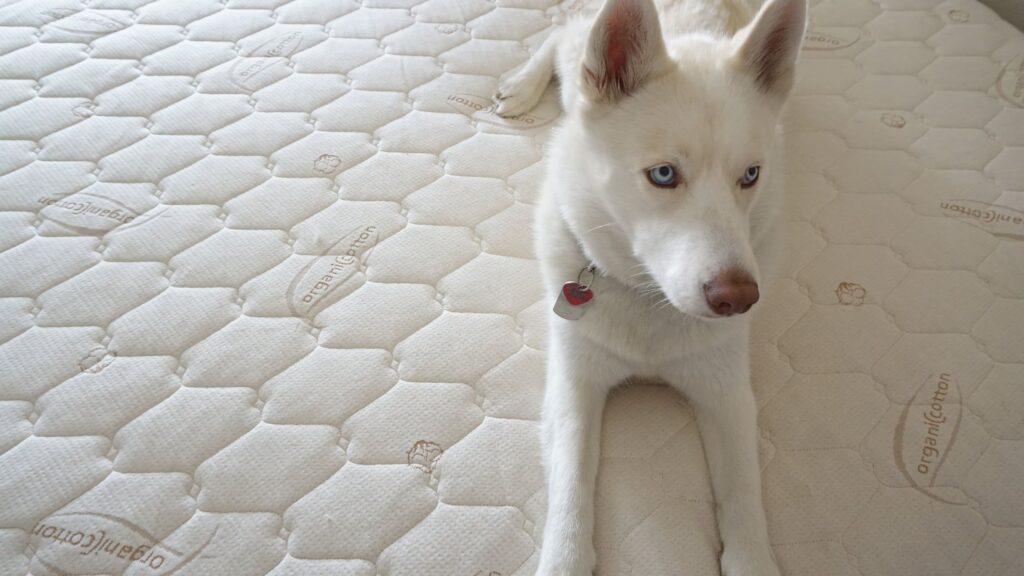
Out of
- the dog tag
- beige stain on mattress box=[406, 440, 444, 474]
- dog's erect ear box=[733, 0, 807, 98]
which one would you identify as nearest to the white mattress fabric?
beige stain on mattress box=[406, 440, 444, 474]

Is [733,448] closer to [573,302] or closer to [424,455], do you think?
[573,302]

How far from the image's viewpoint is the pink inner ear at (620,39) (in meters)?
1.05

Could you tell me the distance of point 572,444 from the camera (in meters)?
1.10

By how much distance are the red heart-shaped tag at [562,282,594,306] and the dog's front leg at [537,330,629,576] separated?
0.06m

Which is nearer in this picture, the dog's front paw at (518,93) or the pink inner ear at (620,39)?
the pink inner ear at (620,39)

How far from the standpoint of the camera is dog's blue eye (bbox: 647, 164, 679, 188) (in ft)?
3.42

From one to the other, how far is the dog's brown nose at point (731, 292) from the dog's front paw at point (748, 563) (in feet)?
1.18

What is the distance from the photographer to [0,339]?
3.86ft

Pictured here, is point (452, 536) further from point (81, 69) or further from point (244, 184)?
point (81, 69)

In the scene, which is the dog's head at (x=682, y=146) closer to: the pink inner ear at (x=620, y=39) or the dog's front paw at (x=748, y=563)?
the pink inner ear at (x=620, y=39)

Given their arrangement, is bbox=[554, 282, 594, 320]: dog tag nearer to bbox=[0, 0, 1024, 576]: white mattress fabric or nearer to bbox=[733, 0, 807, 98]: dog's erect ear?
bbox=[0, 0, 1024, 576]: white mattress fabric

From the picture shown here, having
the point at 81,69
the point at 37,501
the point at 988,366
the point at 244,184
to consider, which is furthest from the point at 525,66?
the point at 37,501

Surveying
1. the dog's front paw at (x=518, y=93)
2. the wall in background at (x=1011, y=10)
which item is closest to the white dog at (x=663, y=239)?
the dog's front paw at (x=518, y=93)

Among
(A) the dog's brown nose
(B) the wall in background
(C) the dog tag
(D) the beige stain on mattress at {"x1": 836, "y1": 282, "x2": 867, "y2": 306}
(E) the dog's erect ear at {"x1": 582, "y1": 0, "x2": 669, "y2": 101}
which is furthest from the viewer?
(B) the wall in background
